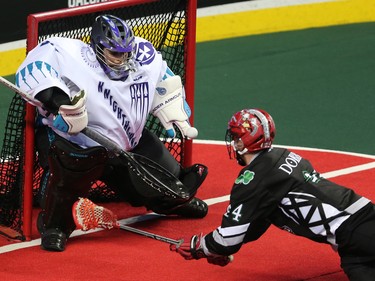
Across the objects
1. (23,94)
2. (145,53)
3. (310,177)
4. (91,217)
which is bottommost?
(91,217)

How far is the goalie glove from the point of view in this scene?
7.39 meters

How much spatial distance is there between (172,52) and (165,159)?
88 centimetres

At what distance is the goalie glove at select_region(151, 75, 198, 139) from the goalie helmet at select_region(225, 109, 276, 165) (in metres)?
1.17

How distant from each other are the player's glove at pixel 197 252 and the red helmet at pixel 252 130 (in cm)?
50

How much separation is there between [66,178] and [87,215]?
0.76ft

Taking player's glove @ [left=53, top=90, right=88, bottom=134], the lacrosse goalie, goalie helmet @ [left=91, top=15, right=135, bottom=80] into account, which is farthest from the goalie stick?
goalie helmet @ [left=91, top=15, right=135, bottom=80]

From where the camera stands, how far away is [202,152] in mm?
8844

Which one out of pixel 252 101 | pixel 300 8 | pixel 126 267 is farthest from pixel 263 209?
pixel 300 8

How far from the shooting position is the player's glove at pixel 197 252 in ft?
20.6

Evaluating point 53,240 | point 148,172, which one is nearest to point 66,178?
point 53,240

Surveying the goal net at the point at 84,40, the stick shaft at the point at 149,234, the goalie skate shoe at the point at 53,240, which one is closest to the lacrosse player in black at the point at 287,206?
the stick shaft at the point at 149,234

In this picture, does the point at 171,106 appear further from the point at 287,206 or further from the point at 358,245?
the point at 358,245

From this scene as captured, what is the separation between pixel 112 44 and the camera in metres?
6.88

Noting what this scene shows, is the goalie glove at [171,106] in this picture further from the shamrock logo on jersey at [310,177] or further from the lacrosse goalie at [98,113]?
the shamrock logo on jersey at [310,177]
